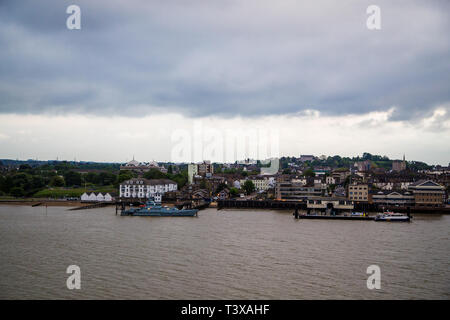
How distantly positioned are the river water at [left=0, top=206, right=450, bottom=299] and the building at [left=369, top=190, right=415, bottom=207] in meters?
14.0

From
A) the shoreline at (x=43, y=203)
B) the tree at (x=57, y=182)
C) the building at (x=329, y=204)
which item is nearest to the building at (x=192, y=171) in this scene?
the tree at (x=57, y=182)

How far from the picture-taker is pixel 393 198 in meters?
42.4

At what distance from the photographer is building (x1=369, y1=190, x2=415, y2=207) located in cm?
4181

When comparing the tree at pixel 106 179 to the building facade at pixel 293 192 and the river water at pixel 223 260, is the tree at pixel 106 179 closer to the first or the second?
the building facade at pixel 293 192

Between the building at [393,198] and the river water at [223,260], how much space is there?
14.0m

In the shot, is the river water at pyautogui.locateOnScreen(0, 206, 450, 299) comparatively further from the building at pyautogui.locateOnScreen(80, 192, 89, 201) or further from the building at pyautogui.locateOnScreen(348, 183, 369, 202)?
the building at pyautogui.locateOnScreen(80, 192, 89, 201)

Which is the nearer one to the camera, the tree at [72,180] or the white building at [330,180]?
the tree at [72,180]

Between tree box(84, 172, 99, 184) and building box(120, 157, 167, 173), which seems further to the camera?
building box(120, 157, 167, 173)

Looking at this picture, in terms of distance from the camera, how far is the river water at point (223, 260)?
43.7 feet

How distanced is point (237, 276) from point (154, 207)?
23362 millimetres

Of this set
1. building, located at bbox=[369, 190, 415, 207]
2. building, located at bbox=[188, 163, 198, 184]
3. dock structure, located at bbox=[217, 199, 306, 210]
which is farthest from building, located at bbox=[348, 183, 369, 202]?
building, located at bbox=[188, 163, 198, 184]

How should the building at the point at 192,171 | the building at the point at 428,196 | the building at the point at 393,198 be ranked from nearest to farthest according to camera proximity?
1. the building at the point at 428,196
2. the building at the point at 393,198
3. the building at the point at 192,171
